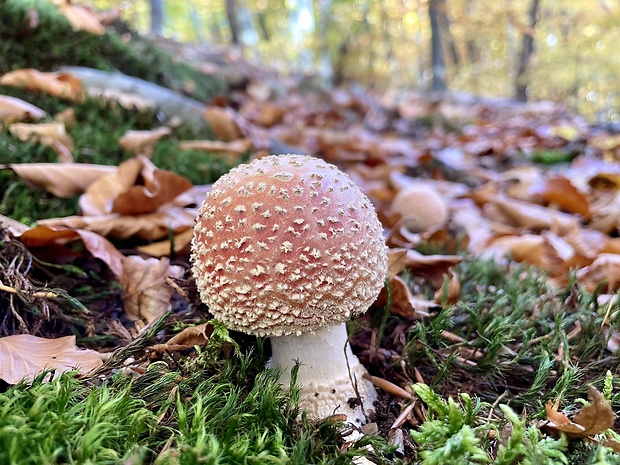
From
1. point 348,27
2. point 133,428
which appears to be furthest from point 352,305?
point 348,27

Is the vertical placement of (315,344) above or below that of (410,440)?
above

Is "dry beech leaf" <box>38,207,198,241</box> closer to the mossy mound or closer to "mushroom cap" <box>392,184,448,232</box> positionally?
"mushroom cap" <box>392,184,448,232</box>

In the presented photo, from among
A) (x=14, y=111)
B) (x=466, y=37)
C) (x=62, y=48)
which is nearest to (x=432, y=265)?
(x=14, y=111)

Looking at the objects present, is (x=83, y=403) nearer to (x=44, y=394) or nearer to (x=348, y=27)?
(x=44, y=394)

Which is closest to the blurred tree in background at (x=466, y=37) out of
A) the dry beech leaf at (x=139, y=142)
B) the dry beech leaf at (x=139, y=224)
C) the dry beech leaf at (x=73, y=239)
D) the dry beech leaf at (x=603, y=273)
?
the dry beech leaf at (x=139, y=142)

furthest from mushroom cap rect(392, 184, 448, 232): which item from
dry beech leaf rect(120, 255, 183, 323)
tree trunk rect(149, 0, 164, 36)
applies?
tree trunk rect(149, 0, 164, 36)

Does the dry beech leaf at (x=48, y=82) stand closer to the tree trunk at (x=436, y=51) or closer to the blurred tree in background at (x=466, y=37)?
the blurred tree in background at (x=466, y=37)
